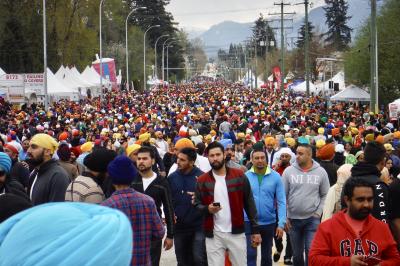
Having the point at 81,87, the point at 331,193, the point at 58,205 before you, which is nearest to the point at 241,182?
the point at 331,193

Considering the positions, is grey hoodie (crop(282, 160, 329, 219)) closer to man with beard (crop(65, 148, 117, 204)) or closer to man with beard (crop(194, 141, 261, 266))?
man with beard (crop(194, 141, 261, 266))

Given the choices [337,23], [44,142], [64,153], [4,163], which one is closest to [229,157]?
[64,153]

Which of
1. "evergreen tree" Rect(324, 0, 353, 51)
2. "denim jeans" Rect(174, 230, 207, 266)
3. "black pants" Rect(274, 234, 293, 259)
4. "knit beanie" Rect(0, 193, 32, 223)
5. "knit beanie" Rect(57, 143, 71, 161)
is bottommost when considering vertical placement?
"black pants" Rect(274, 234, 293, 259)

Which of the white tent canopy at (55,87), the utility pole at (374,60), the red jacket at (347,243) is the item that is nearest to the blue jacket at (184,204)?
the red jacket at (347,243)

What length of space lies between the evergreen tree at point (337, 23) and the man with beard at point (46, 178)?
117 meters

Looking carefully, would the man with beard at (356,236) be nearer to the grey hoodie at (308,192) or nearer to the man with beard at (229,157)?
the grey hoodie at (308,192)

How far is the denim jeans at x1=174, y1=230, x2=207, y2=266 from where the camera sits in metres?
8.25

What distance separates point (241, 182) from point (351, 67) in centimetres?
4101

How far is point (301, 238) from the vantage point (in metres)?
8.64

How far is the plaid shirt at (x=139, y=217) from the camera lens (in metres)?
5.62

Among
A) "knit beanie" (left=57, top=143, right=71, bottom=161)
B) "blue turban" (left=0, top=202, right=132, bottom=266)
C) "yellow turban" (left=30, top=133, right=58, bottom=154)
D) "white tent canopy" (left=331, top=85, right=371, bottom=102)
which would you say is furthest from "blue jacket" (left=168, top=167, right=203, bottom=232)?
"white tent canopy" (left=331, top=85, right=371, bottom=102)

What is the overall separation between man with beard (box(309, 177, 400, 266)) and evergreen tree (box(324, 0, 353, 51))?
Answer: 119097 mm

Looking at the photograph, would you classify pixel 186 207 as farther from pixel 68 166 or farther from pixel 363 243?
pixel 363 243

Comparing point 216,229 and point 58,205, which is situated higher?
point 58,205
